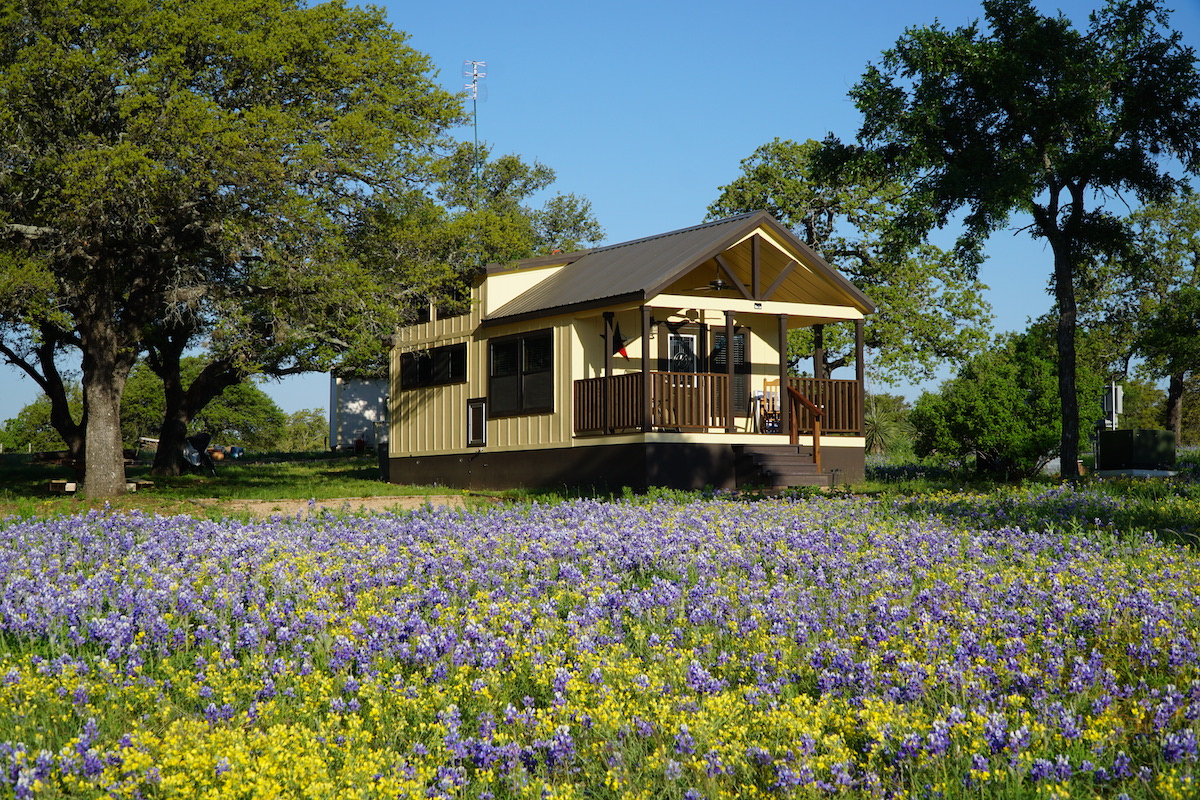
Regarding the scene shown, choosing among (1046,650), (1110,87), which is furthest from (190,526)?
(1110,87)

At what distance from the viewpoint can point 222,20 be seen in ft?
59.9

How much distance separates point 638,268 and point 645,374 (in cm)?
295

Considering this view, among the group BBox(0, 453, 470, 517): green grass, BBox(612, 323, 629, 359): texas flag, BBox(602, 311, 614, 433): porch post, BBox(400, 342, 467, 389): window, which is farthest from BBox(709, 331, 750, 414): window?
BBox(0, 453, 470, 517): green grass

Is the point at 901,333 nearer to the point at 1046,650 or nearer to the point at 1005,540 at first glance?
the point at 1005,540

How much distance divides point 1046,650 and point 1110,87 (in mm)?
20120

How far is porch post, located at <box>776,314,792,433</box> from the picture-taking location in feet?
69.9

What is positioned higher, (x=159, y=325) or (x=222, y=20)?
(x=222, y=20)

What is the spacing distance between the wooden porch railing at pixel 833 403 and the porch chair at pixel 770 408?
533 mm

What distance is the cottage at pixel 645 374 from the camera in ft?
67.1

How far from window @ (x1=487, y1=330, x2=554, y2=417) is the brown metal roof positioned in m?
0.61

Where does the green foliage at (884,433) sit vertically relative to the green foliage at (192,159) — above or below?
below

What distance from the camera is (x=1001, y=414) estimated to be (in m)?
24.1

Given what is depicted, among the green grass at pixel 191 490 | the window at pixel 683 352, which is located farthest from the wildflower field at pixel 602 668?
the window at pixel 683 352

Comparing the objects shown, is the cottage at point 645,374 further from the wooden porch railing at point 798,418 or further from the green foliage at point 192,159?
the green foliage at point 192,159
